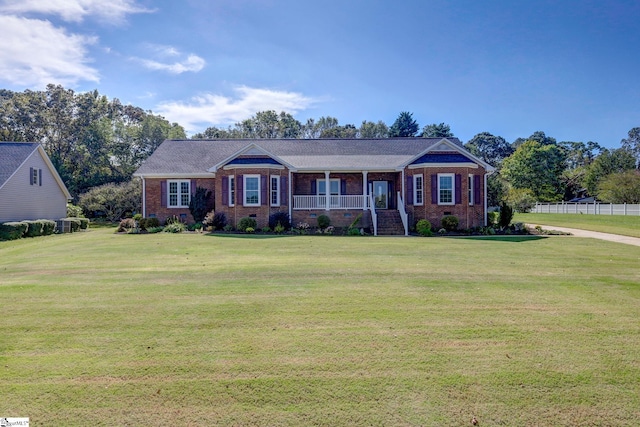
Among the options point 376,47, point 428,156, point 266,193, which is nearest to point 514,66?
point 428,156

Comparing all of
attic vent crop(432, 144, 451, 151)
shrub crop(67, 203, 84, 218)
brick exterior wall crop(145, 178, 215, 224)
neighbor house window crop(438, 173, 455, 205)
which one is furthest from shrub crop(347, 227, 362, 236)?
shrub crop(67, 203, 84, 218)

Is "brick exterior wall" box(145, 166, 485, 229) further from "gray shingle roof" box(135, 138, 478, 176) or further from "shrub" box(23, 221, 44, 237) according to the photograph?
"shrub" box(23, 221, 44, 237)

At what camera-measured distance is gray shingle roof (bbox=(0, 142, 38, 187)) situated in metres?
24.8

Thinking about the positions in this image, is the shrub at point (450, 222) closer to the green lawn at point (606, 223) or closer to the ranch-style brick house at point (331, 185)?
the ranch-style brick house at point (331, 185)

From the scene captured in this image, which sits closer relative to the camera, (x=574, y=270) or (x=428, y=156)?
(x=574, y=270)

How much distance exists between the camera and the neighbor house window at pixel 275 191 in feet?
74.8

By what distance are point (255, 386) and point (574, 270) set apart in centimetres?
903

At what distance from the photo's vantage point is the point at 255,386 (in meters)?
3.87

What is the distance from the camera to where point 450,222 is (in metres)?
21.5

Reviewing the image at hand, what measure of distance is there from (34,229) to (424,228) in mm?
22799

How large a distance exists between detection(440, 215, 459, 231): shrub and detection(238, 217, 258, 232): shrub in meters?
10.6

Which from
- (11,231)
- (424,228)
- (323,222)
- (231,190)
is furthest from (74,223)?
(424,228)

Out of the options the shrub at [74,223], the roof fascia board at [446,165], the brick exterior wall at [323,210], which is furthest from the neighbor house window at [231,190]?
the shrub at [74,223]

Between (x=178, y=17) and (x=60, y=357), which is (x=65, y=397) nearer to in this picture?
(x=60, y=357)
